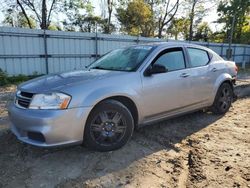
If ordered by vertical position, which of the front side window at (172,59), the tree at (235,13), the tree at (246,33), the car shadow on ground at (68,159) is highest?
the tree at (235,13)

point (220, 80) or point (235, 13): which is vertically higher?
point (235, 13)

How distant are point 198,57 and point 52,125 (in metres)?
3.23

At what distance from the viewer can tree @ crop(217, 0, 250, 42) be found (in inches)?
1090

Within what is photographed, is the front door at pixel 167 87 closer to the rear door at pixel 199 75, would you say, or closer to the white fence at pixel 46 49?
the rear door at pixel 199 75

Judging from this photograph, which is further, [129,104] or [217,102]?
[217,102]

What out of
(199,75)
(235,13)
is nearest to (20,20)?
(235,13)

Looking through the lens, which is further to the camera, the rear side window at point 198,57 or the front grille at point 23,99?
the rear side window at point 198,57

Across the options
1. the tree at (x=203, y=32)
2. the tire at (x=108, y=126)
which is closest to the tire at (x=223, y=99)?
the tire at (x=108, y=126)

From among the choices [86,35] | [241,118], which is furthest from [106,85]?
[86,35]

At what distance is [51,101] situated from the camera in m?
3.28

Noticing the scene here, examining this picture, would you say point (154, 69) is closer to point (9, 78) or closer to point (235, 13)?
point (9, 78)

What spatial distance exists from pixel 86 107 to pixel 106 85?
0.44 metres

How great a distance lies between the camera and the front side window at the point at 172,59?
4397 mm

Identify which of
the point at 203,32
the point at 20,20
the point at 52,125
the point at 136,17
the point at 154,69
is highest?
the point at 136,17
